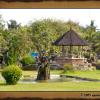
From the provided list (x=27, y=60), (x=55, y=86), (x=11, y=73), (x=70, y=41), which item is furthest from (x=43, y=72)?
(x=70, y=41)

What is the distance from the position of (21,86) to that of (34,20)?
1.28 m

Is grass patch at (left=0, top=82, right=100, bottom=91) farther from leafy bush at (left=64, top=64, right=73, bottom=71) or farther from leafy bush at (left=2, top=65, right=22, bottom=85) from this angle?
leafy bush at (left=64, top=64, right=73, bottom=71)

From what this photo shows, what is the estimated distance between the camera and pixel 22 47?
19.6 feet

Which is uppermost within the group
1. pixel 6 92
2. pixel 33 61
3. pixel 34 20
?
pixel 34 20

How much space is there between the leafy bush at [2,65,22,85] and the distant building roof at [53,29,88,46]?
35.5 inches

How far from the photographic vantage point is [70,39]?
247 inches

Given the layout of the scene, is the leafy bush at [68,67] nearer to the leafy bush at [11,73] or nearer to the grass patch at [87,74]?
the grass patch at [87,74]

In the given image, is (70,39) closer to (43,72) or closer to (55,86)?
(43,72)

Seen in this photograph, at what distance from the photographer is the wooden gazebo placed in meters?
6.04

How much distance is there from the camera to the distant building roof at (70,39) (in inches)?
237

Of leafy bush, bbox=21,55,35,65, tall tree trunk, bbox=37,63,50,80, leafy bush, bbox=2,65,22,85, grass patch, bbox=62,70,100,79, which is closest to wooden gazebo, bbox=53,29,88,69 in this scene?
grass patch, bbox=62,70,100,79

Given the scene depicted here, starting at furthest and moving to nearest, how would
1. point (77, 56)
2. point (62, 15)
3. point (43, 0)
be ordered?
point (77, 56)
point (62, 15)
point (43, 0)

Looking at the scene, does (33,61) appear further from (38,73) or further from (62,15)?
(62,15)

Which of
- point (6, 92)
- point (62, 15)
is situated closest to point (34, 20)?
point (62, 15)
